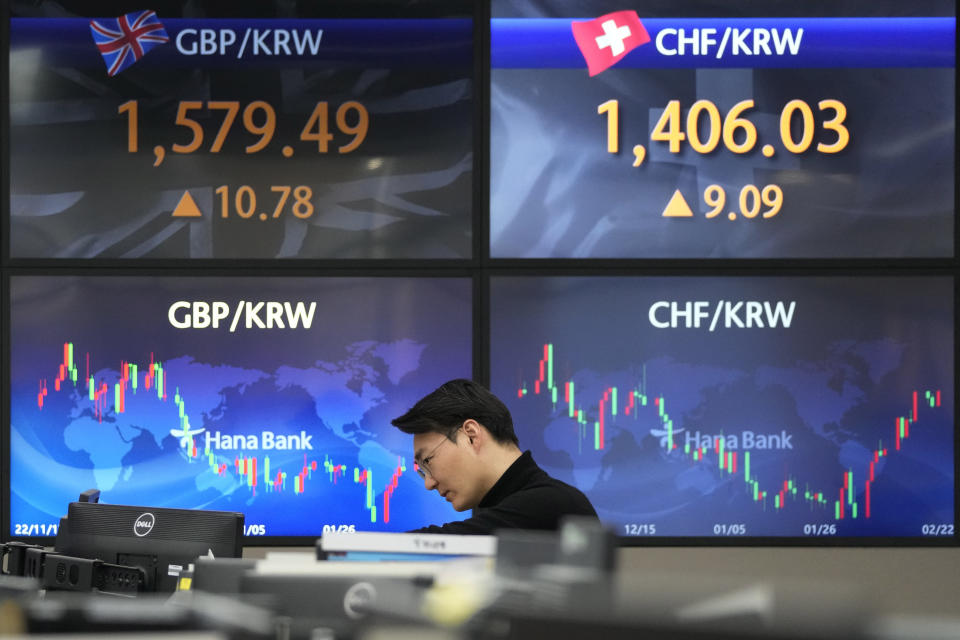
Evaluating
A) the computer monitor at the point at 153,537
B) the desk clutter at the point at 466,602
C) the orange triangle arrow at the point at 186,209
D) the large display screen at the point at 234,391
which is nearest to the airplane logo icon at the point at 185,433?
the large display screen at the point at 234,391

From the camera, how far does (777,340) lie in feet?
12.9

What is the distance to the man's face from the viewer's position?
2699 mm

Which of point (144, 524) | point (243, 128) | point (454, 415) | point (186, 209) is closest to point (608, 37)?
point (243, 128)

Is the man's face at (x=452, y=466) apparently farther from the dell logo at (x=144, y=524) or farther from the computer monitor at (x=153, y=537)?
the dell logo at (x=144, y=524)

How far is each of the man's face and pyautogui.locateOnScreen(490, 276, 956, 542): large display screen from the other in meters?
1.17

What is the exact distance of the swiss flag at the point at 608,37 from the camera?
3939 mm

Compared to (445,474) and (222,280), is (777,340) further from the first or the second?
(222,280)

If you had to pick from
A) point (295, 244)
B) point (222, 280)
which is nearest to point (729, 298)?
point (295, 244)

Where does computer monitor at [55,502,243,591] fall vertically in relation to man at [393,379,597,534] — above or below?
below

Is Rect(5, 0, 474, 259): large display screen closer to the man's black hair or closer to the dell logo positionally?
the man's black hair

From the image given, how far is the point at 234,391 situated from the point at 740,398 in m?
1.82

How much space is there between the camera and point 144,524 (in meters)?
2.54

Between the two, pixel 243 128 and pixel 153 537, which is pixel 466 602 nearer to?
pixel 153 537

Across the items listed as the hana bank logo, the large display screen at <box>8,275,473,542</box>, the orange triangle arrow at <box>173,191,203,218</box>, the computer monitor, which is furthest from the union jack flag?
the hana bank logo
